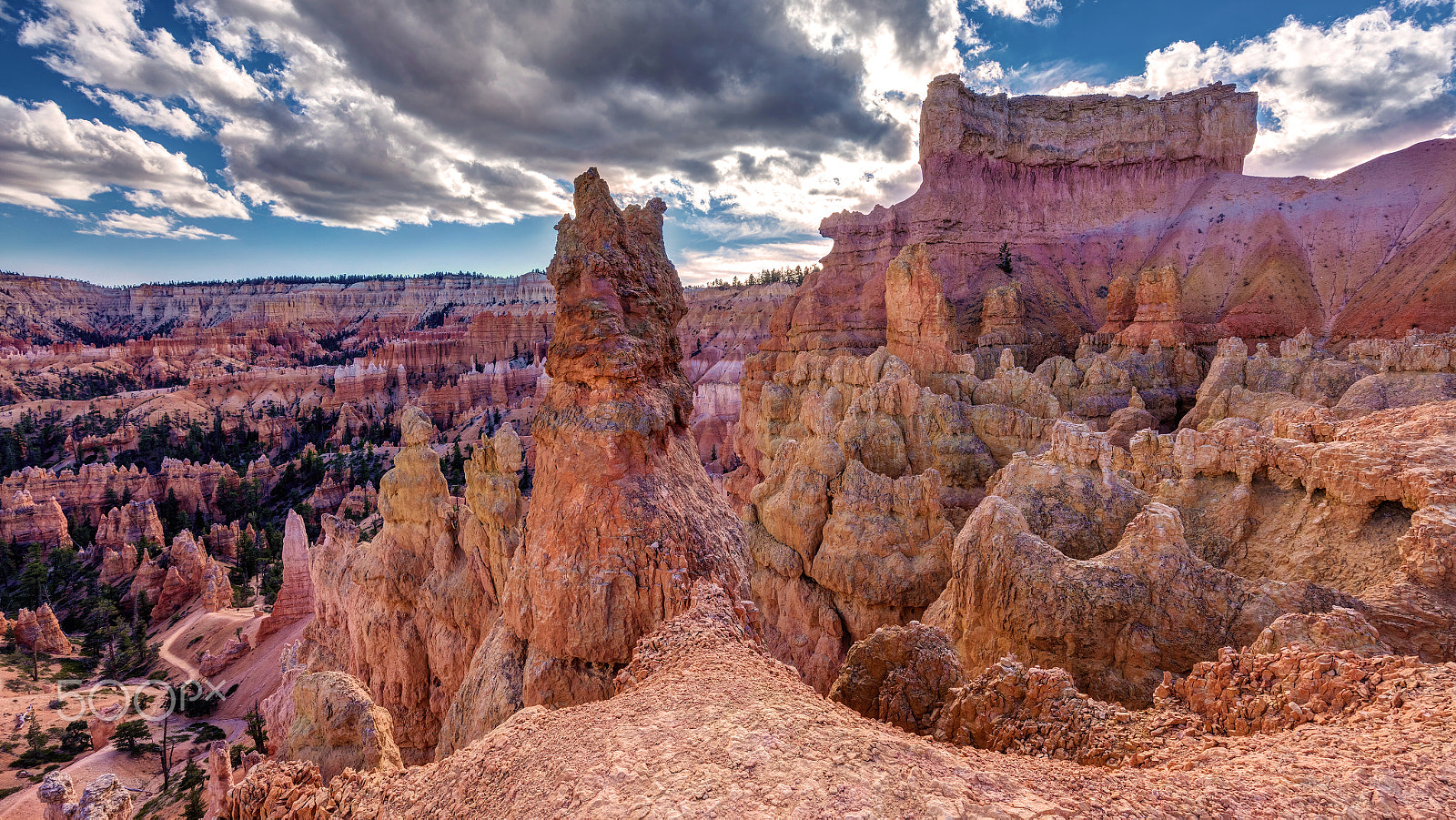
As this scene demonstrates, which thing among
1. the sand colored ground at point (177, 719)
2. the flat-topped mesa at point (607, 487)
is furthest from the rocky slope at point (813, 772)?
the sand colored ground at point (177, 719)

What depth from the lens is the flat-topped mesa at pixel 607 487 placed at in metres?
6.47

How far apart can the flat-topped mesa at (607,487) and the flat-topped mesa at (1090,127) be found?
4465cm

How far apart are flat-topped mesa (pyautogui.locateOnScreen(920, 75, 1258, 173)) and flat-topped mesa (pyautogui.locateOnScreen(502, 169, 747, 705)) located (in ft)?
→ 146

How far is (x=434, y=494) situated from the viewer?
46.4 ft

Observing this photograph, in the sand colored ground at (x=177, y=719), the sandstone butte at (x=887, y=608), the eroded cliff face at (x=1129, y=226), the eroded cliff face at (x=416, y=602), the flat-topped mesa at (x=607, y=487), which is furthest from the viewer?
the eroded cliff face at (x=1129, y=226)

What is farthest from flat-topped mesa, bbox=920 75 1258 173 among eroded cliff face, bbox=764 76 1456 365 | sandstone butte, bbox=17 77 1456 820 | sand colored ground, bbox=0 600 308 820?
sand colored ground, bbox=0 600 308 820

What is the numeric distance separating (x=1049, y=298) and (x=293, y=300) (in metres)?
155

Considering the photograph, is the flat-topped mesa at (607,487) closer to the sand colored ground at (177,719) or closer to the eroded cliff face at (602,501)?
the eroded cliff face at (602,501)

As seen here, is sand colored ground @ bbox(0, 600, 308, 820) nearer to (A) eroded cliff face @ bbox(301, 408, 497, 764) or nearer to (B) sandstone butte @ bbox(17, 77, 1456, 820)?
(B) sandstone butte @ bbox(17, 77, 1456, 820)

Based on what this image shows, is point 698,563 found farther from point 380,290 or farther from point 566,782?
point 380,290

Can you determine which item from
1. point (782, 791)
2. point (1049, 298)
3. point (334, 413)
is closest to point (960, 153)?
point (1049, 298)

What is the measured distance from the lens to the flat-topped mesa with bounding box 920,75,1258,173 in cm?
4512

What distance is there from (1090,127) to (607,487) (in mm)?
55711

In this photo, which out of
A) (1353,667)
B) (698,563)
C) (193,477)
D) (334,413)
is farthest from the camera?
(334,413)
